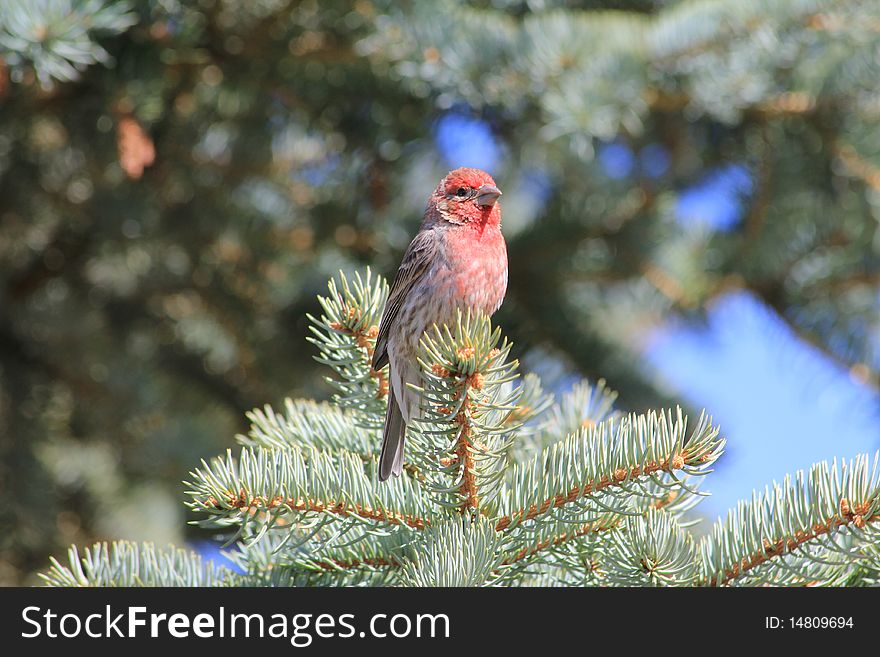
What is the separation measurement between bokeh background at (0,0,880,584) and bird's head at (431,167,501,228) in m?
0.23

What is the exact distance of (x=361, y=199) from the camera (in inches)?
139

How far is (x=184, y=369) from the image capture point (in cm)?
370

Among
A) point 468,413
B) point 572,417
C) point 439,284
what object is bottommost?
point 468,413

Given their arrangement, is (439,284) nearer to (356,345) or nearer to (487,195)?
(487,195)

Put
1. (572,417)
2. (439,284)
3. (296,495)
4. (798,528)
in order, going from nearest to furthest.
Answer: (798,528)
(296,495)
(572,417)
(439,284)

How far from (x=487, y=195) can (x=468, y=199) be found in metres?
0.07

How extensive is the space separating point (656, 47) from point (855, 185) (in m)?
1.01

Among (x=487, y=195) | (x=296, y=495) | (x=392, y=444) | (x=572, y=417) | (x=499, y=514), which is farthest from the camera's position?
(x=487, y=195)

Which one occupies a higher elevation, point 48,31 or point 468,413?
point 48,31

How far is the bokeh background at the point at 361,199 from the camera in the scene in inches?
113

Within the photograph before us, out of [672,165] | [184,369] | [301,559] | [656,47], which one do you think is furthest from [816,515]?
[184,369]

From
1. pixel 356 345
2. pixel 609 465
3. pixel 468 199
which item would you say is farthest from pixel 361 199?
pixel 609 465

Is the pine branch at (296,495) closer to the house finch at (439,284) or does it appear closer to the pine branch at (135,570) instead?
the pine branch at (135,570)

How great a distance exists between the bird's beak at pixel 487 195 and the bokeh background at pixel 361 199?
0.89ft
